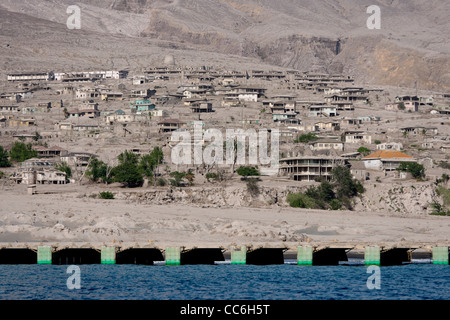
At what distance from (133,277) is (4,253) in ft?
28.6

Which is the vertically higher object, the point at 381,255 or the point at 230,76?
the point at 230,76

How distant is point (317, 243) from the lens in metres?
44.7

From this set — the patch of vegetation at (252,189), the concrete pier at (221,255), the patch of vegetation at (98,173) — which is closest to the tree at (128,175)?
the patch of vegetation at (98,173)

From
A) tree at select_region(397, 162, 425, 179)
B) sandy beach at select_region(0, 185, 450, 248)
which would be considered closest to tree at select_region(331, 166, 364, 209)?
tree at select_region(397, 162, 425, 179)

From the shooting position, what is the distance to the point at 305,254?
43.7 m

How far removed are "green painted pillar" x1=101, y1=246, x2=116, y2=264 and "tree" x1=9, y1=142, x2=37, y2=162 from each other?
148 feet

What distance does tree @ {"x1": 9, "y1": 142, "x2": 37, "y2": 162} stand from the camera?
85.5 meters

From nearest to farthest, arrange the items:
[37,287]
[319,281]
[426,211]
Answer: [37,287], [319,281], [426,211]

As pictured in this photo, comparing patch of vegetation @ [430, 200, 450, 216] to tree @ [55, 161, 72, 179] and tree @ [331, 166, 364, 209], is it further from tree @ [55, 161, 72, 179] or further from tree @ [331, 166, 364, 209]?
tree @ [55, 161, 72, 179]

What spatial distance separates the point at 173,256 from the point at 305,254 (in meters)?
7.31

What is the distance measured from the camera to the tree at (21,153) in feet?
281

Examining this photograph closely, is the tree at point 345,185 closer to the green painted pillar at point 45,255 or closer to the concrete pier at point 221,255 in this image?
the concrete pier at point 221,255
